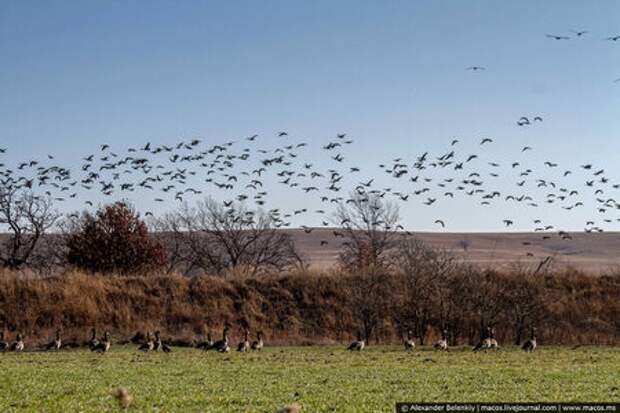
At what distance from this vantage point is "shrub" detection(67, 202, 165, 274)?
310 ft

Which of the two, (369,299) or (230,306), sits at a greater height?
(369,299)

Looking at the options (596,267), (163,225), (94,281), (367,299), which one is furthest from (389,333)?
(596,267)

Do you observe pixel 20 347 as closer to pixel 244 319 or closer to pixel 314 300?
pixel 244 319

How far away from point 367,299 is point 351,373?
120 feet

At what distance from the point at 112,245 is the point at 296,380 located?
223 ft

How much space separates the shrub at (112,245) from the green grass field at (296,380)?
45.8 meters

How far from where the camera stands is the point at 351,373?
33531 millimetres

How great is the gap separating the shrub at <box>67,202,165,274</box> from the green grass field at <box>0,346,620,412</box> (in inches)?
1803

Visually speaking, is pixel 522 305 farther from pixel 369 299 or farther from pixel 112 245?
pixel 112 245

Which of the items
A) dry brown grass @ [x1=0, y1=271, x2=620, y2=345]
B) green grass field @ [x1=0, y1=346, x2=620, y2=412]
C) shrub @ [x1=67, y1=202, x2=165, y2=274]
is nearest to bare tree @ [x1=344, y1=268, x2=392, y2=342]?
dry brown grass @ [x1=0, y1=271, x2=620, y2=345]

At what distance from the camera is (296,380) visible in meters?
29.8

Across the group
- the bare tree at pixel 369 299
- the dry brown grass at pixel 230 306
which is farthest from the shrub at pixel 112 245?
the bare tree at pixel 369 299

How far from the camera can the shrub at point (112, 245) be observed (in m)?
94.4

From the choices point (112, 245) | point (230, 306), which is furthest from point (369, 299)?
point (112, 245)
